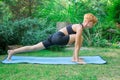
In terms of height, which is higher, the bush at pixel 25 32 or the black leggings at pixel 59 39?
the black leggings at pixel 59 39

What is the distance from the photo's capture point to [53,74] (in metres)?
5.27

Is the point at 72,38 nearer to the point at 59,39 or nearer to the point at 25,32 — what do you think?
the point at 59,39

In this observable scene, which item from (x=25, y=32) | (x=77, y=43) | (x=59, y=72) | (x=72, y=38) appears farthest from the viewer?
(x=25, y=32)

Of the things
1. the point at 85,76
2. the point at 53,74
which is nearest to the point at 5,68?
the point at 53,74

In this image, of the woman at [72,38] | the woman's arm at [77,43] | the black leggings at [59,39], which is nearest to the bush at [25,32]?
the woman at [72,38]

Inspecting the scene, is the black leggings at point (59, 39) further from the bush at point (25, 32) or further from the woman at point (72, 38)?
the bush at point (25, 32)

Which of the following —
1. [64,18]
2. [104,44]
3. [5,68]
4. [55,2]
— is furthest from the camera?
[55,2]

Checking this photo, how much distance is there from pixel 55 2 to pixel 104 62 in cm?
663

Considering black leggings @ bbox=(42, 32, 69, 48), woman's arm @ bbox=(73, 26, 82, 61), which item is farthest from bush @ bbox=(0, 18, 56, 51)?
woman's arm @ bbox=(73, 26, 82, 61)

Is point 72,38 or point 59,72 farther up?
point 72,38

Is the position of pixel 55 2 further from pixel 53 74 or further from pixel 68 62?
pixel 53 74

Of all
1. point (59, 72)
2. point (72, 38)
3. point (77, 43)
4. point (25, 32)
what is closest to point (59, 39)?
point (72, 38)

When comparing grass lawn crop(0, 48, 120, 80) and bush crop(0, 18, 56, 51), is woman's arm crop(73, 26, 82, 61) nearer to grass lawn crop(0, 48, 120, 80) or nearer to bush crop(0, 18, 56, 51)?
grass lawn crop(0, 48, 120, 80)

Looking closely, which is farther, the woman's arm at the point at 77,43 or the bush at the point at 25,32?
the bush at the point at 25,32
